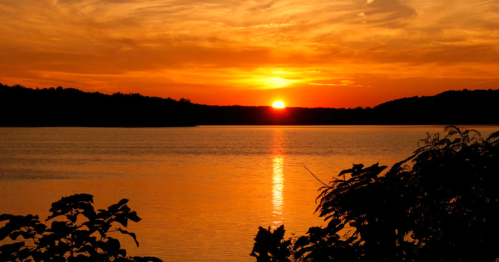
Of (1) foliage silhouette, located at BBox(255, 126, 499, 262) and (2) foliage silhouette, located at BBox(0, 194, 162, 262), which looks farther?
(1) foliage silhouette, located at BBox(255, 126, 499, 262)

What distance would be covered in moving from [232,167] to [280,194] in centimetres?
2597

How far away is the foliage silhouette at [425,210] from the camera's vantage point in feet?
14.7

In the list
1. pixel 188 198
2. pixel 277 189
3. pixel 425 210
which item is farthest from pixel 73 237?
pixel 277 189

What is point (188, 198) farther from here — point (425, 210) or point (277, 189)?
point (425, 210)

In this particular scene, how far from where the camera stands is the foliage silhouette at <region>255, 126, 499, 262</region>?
4.49 metres

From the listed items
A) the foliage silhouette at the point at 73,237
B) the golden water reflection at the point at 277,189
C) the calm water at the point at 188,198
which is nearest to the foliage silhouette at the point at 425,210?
the foliage silhouette at the point at 73,237

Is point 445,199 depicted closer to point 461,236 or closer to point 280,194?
point 461,236

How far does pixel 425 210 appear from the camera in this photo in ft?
15.7

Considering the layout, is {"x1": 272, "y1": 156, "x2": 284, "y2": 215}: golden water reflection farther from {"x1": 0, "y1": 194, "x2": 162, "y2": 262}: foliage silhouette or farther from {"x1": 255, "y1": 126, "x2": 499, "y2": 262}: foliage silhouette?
{"x1": 0, "y1": 194, "x2": 162, "y2": 262}: foliage silhouette

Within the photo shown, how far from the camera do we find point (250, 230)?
24.3 metres

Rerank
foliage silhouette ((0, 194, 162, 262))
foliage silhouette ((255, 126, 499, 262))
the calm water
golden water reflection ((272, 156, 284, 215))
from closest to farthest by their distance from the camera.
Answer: foliage silhouette ((0, 194, 162, 262))
foliage silhouette ((255, 126, 499, 262))
the calm water
golden water reflection ((272, 156, 284, 215))

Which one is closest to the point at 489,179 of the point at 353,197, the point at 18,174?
the point at 353,197

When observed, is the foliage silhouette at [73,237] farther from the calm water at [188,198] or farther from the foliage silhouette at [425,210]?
the calm water at [188,198]

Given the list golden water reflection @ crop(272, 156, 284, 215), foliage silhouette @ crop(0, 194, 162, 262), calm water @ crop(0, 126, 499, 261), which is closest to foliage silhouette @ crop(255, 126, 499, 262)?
foliage silhouette @ crop(0, 194, 162, 262)
